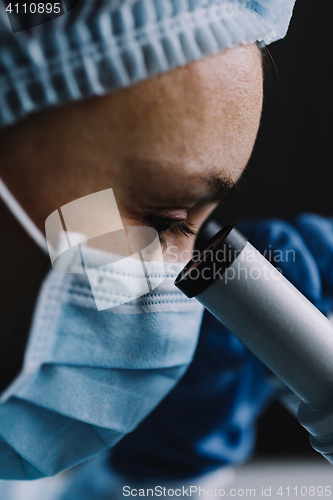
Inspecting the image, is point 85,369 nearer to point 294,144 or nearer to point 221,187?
point 221,187

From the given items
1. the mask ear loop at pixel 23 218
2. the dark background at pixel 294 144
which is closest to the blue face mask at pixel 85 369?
the mask ear loop at pixel 23 218

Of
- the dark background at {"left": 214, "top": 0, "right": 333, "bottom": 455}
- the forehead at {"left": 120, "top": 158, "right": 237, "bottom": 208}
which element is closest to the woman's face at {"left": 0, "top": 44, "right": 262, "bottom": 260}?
the forehead at {"left": 120, "top": 158, "right": 237, "bottom": 208}

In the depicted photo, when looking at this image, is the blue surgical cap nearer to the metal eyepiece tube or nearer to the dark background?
the metal eyepiece tube

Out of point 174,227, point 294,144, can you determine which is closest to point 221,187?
point 174,227

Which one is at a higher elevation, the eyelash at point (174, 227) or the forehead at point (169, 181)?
the forehead at point (169, 181)

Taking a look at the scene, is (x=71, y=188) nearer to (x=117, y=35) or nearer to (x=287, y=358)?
(x=117, y=35)

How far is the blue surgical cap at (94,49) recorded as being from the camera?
0.99 ft

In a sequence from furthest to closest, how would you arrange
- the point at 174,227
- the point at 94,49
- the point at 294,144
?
the point at 294,144, the point at 174,227, the point at 94,49

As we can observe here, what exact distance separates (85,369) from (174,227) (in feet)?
0.52

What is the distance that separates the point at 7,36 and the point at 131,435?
65cm

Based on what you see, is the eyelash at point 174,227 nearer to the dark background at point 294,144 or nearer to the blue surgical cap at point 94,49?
the blue surgical cap at point 94,49

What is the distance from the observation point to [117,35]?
12.2 inches

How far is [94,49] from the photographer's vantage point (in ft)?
1.02

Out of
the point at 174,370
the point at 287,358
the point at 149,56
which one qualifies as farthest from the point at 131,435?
the point at 149,56
